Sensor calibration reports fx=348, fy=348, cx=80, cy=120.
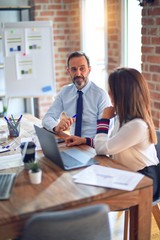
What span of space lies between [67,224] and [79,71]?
159 centimetres

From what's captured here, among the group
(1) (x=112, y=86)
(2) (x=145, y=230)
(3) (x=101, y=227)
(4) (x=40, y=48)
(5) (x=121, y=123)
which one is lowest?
(2) (x=145, y=230)

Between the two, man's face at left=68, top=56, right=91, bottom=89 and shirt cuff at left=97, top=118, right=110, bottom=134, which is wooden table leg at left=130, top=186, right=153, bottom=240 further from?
man's face at left=68, top=56, right=91, bottom=89

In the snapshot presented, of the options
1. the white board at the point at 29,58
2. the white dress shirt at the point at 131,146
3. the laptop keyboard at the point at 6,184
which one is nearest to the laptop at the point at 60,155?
the white dress shirt at the point at 131,146

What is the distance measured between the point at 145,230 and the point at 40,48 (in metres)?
2.49

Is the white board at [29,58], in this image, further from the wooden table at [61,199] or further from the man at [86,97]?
the wooden table at [61,199]

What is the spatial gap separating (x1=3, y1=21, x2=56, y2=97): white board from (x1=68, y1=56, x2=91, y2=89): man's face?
3.51 ft

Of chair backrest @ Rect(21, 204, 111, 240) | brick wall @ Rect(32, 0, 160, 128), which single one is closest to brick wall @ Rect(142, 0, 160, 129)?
brick wall @ Rect(32, 0, 160, 128)

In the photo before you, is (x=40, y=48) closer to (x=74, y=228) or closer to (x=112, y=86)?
(x=112, y=86)

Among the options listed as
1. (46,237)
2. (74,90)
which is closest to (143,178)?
(46,237)

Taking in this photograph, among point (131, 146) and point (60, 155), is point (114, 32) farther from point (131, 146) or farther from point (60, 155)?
point (60, 155)

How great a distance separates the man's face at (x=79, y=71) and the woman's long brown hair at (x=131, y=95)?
0.73 meters

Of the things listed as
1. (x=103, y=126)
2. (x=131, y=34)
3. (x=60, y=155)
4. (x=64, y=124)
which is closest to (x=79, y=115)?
(x=64, y=124)

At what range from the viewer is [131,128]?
6.05ft

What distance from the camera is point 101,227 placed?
4.54ft
